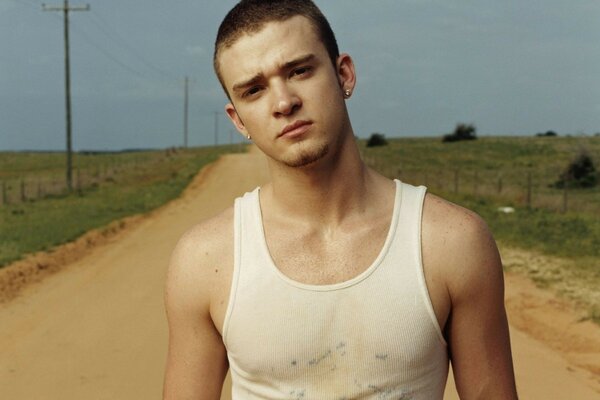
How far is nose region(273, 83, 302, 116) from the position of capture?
2.15m

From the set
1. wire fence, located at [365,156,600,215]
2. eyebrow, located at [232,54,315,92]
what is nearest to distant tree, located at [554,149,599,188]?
wire fence, located at [365,156,600,215]

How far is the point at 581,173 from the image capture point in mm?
36094

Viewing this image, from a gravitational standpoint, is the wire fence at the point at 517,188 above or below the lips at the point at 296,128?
below

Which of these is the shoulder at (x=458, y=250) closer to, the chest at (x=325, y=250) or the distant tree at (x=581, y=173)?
the chest at (x=325, y=250)

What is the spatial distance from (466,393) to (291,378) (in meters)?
0.50

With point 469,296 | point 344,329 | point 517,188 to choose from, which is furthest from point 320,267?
point 517,188

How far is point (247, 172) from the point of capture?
36.2 meters

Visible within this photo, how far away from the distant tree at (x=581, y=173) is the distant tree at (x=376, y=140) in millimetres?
45887

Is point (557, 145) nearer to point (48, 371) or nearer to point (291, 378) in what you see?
point (48, 371)

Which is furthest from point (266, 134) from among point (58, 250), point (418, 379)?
point (58, 250)

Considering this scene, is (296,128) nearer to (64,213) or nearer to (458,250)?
(458,250)

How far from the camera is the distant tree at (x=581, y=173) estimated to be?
116 ft

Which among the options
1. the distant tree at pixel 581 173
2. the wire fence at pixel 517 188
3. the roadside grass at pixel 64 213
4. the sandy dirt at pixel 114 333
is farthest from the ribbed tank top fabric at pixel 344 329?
the distant tree at pixel 581 173

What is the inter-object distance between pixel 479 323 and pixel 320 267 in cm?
45
